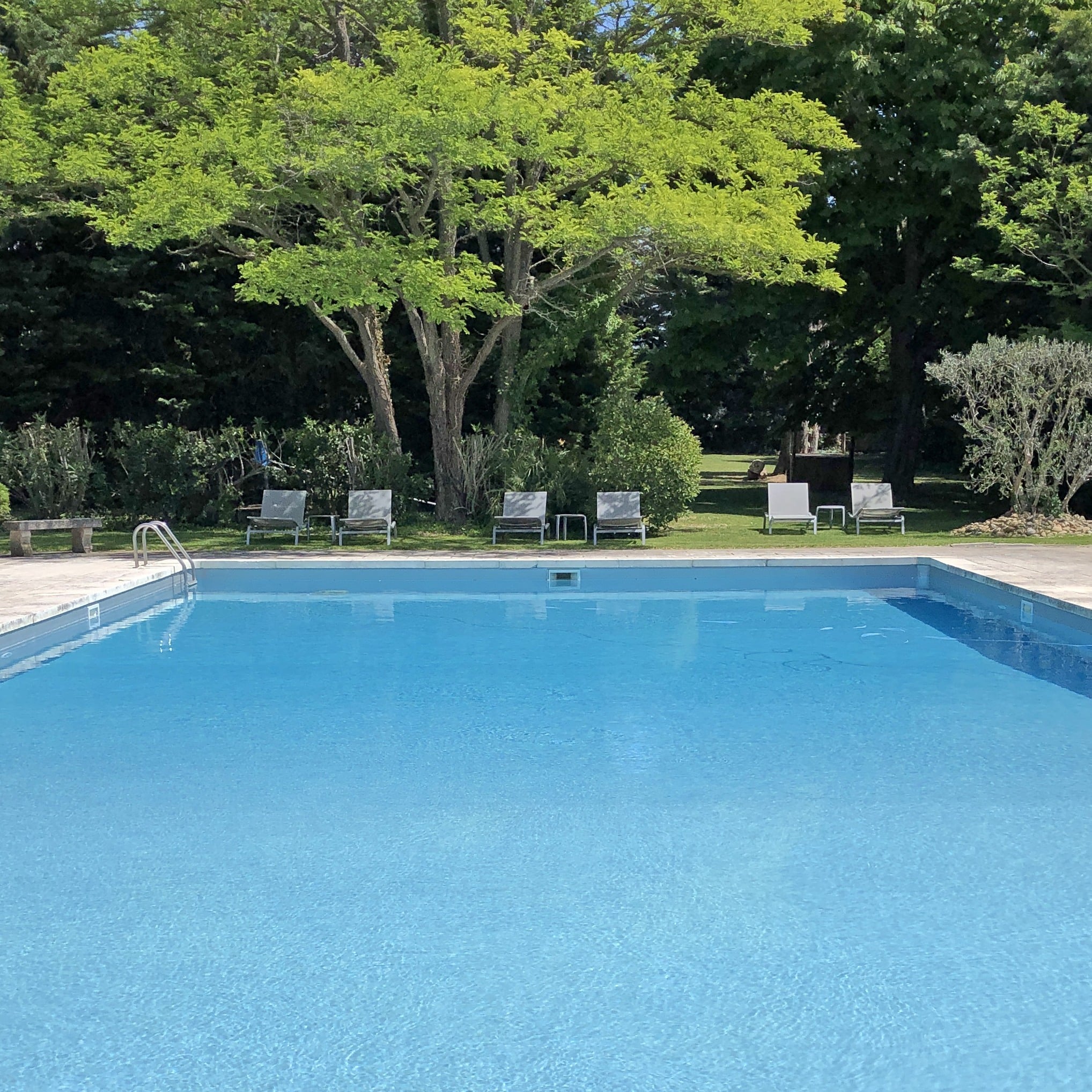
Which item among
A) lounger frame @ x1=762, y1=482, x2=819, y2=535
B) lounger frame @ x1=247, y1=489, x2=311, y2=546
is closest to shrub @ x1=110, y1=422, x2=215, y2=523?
lounger frame @ x1=247, y1=489, x2=311, y2=546

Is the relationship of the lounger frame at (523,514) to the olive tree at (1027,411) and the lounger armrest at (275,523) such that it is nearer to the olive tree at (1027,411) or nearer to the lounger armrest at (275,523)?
the lounger armrest at (275,523)

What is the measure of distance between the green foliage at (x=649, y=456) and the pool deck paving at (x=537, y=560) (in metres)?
2.08

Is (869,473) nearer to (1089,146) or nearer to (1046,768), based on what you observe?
(1089,146)

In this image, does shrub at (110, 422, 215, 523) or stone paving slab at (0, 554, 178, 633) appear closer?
stone paving slab at (0, 554, 178, 633)

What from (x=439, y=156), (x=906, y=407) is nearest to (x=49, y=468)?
(x=439, y=156)

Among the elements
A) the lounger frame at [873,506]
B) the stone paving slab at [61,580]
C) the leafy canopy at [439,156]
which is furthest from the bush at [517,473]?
the stone paving slab at [61,580]

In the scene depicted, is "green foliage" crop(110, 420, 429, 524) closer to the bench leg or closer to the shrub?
the shrub

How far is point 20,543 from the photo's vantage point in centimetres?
1552

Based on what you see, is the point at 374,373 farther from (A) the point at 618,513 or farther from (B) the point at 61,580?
(B) the point at 61,580

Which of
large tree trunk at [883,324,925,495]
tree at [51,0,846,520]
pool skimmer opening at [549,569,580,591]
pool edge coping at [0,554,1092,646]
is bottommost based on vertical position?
pool skimmer opening at [549,569,580,591]

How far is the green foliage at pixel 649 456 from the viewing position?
57.9 feet

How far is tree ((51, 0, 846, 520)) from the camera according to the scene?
15.3 meters

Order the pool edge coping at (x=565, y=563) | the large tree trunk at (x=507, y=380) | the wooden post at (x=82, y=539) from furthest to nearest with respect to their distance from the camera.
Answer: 1. the large tree trunk at (x=507, y=380)
2. the wooden post at (x=82, y=539)
3. the pool edge coping at (x=565, y=563)

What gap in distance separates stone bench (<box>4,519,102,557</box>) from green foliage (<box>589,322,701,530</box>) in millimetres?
7098
